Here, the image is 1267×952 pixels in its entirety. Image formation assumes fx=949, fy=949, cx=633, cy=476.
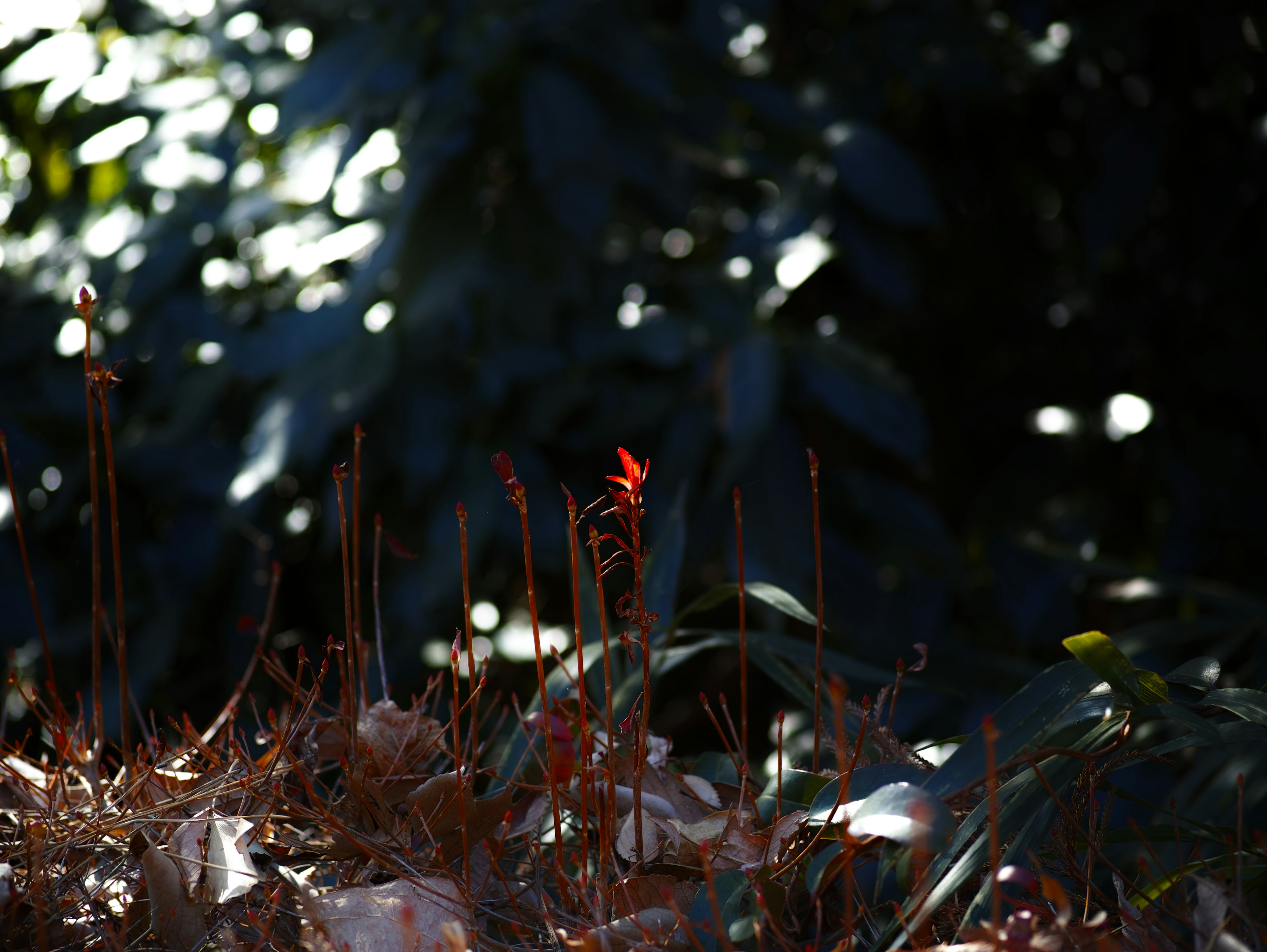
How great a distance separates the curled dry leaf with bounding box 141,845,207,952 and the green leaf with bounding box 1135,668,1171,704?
0.29 meters

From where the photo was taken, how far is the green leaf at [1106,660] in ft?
0.87

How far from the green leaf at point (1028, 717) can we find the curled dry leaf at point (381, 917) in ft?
0.49

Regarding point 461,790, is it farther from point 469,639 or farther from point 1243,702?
point 1243,702

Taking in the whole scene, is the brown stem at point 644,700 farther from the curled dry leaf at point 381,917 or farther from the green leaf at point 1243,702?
the green leaf at point 1243,702

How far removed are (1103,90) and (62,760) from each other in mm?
1070

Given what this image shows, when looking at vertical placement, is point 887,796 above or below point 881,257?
above

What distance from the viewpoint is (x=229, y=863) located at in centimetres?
29

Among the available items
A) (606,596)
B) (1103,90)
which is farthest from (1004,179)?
(606,596)

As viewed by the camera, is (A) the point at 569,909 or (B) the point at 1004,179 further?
(B) the point at 1004,179

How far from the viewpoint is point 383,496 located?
95 centimetres

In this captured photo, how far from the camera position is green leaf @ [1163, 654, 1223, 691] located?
0.95 feet

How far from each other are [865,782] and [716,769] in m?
0.11

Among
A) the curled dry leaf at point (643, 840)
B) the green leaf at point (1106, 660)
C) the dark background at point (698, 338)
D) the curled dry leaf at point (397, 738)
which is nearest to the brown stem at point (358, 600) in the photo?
the curled dry leaf at point (397, 738)

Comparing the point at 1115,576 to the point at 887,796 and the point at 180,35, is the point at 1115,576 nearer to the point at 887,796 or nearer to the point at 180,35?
the point at 887,796
